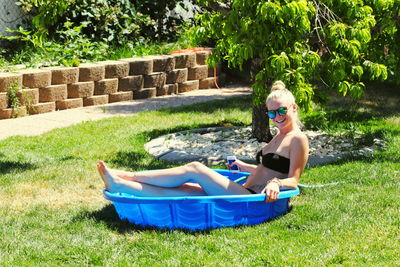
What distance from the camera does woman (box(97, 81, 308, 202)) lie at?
16.9 feet

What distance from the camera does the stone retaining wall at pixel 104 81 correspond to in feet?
31.2

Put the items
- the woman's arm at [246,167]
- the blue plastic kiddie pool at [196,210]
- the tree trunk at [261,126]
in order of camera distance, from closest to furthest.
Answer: the blue plastic kiddie pool at [196,210]
the woman's arm at [246,167]
the tree trunk at [261,126]

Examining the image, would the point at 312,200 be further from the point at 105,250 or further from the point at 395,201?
the point at 105,250

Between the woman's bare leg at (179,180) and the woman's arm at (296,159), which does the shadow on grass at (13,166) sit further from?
the woman's arm at (296,159)

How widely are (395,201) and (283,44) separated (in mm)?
1678

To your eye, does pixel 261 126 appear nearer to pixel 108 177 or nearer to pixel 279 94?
pixel 279 94

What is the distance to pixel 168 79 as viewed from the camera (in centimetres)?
1147

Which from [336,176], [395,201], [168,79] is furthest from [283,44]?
[168,79]

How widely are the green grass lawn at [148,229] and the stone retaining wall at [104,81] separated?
4.43ft

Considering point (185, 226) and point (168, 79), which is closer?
point (185, 226)

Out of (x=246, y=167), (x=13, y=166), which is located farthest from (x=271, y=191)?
(x=13, y=166)

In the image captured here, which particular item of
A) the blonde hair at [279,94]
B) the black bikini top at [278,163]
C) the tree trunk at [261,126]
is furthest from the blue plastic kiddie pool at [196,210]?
the tree trunk at [261,126]

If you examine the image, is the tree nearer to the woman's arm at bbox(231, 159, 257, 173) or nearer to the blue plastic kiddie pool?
the woman's arm at bbox(231, 159, 257, 173)

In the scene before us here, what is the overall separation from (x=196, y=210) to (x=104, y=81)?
5841 mm
